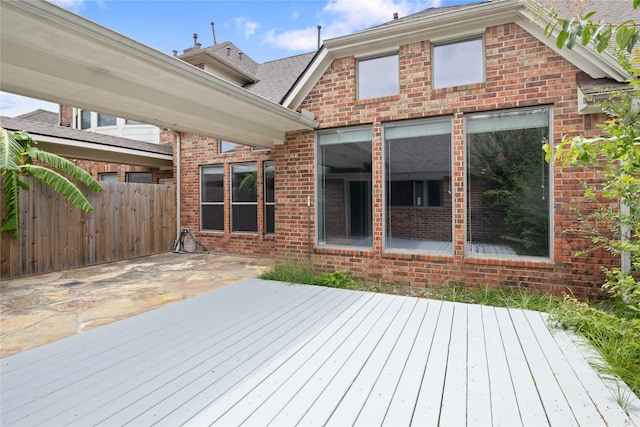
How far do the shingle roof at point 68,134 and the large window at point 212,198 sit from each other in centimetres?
189

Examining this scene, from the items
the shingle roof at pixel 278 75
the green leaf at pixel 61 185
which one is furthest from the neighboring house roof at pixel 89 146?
the shingle roof at pixel 278 75

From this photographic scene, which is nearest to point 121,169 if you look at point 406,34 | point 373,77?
point 373,77

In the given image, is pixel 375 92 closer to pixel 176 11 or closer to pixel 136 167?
pixel 176 11

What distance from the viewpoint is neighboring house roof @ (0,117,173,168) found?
778 cm

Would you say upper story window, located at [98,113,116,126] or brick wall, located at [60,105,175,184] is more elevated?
upper story window, located at [98,113,116,126]

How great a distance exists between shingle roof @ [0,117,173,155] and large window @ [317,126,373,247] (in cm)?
656

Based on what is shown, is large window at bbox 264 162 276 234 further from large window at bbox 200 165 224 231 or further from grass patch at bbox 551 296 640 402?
grass patch at bbox 551 296 640 402

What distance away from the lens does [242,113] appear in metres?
5.26

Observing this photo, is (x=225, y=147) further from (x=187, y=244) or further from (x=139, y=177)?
(x=139, y=177)

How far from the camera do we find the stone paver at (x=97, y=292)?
3.97 metres

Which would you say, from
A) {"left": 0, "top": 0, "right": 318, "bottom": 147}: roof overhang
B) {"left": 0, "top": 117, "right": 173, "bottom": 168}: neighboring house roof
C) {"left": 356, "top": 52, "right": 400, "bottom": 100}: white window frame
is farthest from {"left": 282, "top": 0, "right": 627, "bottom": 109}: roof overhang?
{"left": 0, "top": 117, "right": 173, "bottom": 168}: neighboring house roof

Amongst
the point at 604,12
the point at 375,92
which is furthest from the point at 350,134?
the point at 604,12

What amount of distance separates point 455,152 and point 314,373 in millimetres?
4117

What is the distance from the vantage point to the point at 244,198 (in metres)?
9.58
